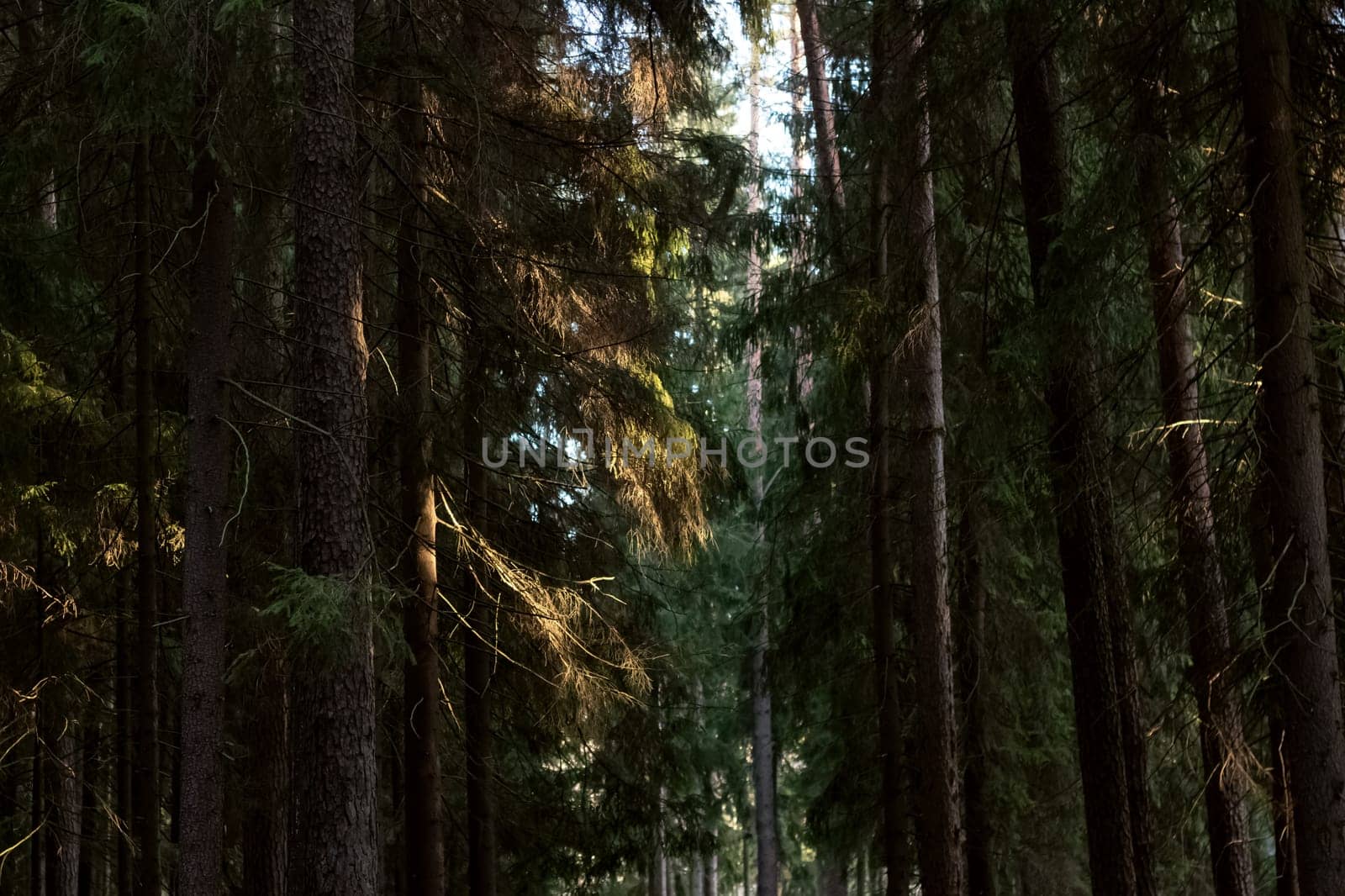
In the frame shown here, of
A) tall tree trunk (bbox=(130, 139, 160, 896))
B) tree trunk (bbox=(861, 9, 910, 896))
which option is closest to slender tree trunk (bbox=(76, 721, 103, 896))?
tall tree trunk (bbox=(130, 139, 160, 896))

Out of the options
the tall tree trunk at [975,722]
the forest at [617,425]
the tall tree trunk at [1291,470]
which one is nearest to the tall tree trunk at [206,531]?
the forest at [617,425]

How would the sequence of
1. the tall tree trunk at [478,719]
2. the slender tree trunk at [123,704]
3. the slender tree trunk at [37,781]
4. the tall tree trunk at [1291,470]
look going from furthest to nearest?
the tall tree trunk at [478,719] → the slender tree trunk at [123,704] → the slender tree trunk at [37,781] → the tall tree trunk at [1291,470]

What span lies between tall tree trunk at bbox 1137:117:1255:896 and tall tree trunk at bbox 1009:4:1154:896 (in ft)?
1.34

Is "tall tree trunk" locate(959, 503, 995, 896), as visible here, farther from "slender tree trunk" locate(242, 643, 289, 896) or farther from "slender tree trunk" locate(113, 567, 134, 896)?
"slender tree trunk" locate(113, 567, 134, 896)

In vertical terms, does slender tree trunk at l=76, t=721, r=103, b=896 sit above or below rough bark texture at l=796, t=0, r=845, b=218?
below

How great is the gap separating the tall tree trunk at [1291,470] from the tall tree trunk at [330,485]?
14.7 ft

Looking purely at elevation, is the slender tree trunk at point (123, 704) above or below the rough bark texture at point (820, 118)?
below

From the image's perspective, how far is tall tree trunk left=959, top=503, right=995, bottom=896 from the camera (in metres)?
11.4

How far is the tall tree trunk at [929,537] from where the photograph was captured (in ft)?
27.8

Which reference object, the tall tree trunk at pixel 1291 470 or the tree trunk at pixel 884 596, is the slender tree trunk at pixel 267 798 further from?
the tall tree trunk at pixel 1291 470

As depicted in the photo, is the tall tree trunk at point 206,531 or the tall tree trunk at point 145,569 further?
the tall tree trunk at point 145,569

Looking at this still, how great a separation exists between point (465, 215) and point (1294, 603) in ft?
18.6

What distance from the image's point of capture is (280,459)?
8.73 metres

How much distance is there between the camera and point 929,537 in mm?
8867
